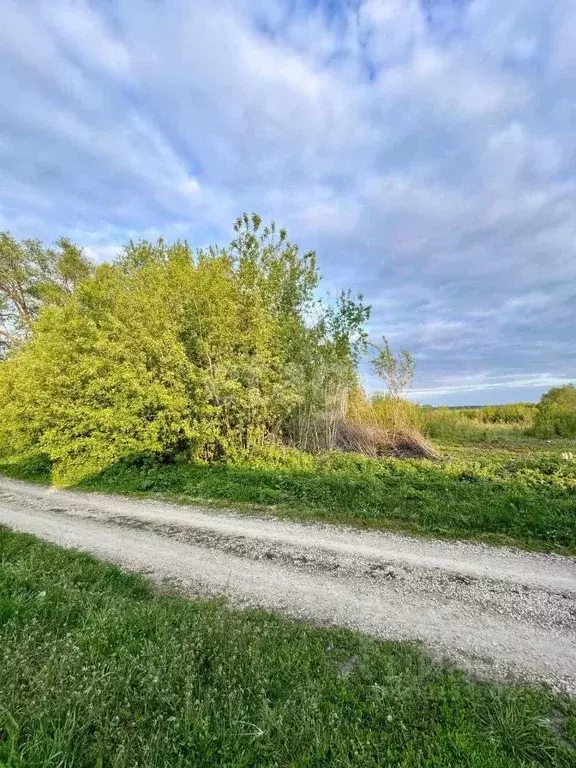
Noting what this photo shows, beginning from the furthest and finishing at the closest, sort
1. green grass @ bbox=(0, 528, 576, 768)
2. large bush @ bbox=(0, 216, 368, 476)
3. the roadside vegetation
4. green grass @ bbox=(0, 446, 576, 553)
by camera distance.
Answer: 1. large bush @ bbox=(0, 216, 368, 476)
2. the roadside vegetation
3. green grass @ bbox=(0, 446, 576, 553)
4. green grass @ bbox=(0, 528, 576, 768)

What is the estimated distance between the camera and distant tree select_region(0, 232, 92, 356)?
2414cm

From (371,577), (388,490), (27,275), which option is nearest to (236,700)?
(371,577)

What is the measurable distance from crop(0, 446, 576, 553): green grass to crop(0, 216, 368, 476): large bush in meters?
1.14

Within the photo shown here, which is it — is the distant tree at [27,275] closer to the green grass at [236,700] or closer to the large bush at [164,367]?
the large bush at [164,367]

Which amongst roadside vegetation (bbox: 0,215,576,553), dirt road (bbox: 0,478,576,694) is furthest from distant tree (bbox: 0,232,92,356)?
Answer: dirt road (bbox: 0,478,576,694)

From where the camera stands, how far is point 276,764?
2.43 meters

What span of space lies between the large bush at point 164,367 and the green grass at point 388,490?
1.14 metres

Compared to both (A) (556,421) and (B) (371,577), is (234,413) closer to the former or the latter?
(B) (371,577)

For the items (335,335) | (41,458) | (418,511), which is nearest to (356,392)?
(335,335)

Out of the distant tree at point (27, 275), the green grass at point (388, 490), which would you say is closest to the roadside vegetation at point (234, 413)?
the green grass at point (388, 490)

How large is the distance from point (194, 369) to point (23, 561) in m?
7.90

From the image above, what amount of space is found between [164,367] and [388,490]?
762 centimetres

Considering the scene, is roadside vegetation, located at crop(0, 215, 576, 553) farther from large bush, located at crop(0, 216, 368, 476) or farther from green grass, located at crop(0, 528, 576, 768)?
green grass, located at crop(0, 528, 576, 768)

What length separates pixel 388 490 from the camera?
9.41 m
